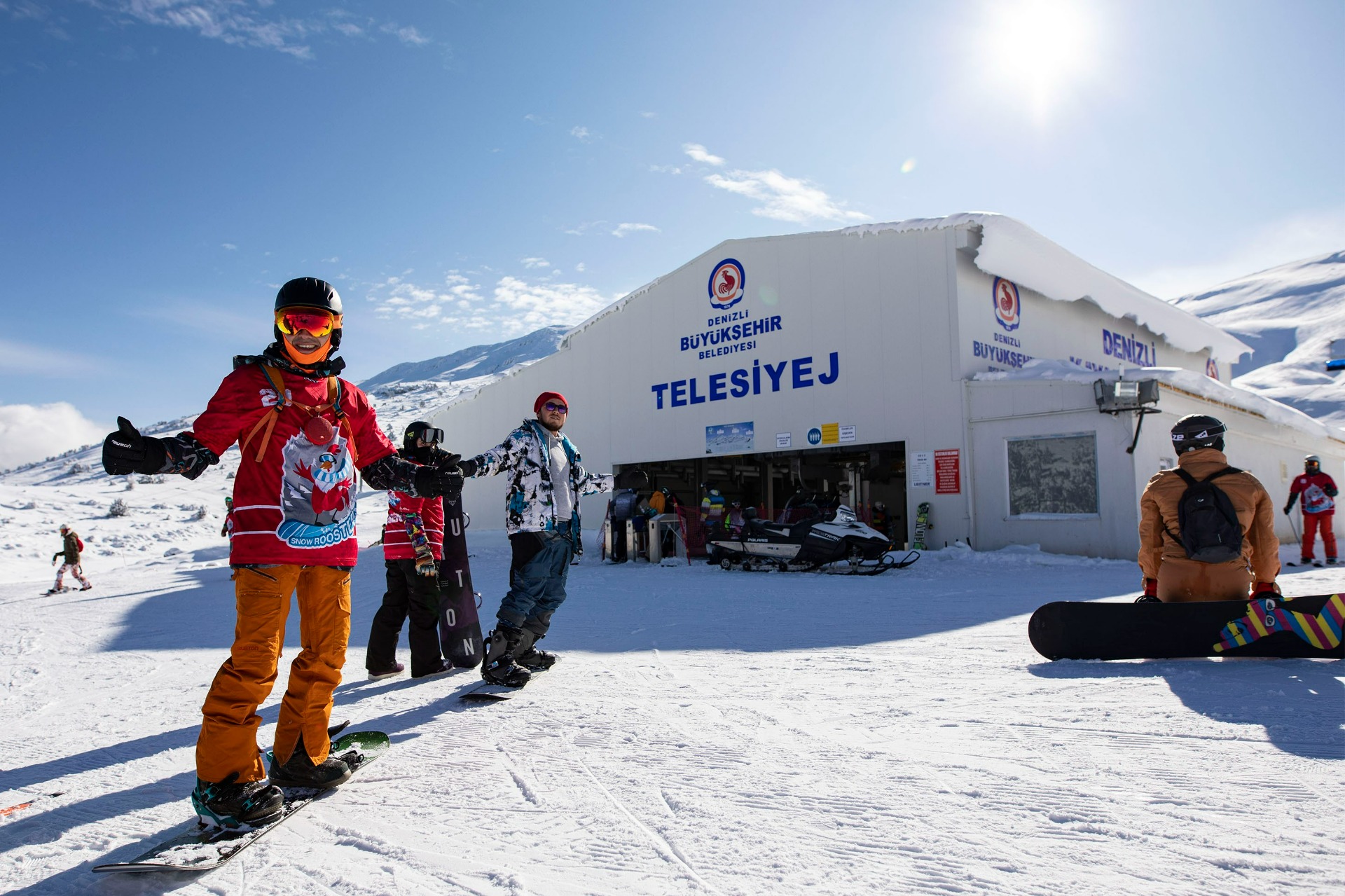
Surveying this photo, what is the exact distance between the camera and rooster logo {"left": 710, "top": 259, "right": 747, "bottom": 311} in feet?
54.1

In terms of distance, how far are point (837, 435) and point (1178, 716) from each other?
38.5 feet

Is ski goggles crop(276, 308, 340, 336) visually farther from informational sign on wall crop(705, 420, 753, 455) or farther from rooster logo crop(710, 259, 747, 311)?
rooster logo crop(710, 259, 747, 311)

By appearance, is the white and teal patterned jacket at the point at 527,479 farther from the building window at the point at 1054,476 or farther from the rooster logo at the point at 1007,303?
the rooster logo at the point at 1007,303

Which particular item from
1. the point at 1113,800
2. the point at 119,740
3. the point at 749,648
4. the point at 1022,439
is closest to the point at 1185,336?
the point at 1022,439

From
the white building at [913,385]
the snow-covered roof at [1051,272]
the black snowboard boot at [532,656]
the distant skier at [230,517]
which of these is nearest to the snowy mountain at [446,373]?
the white building at [913,385]

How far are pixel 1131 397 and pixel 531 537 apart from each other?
10.5 meters

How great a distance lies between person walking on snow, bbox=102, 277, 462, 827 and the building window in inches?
469

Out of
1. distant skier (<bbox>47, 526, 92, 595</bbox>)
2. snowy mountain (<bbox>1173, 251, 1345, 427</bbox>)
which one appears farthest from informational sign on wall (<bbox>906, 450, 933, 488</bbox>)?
snowy mountain (<bbox>1173, 251, 1345, 427</bbox>)

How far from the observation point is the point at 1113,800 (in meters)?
2.37

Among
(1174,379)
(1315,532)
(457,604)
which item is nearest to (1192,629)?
(457,604)

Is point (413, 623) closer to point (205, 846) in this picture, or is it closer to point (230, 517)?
point (230, 517)

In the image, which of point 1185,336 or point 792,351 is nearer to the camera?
point 792,351

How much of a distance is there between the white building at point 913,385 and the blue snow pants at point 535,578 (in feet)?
33.9

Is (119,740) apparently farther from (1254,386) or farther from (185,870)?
(1254,386)
